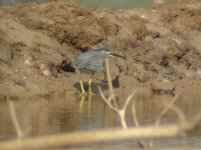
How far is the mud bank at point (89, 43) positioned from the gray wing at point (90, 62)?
48cm

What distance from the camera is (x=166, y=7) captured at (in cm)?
2153

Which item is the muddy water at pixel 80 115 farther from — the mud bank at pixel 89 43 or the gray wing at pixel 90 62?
the mud bank at pixel 89 43

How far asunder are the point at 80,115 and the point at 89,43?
6.86 metres

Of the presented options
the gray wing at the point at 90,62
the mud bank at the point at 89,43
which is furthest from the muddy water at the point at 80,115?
the mud bank at the point at 89,43

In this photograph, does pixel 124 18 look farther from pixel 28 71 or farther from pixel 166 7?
pixel 28 71

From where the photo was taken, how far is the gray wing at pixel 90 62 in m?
13.7

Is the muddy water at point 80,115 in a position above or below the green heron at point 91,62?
below

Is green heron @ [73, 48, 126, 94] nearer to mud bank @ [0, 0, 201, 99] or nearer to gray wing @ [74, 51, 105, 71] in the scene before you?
gray wing @ [74, 51, 105, 71]

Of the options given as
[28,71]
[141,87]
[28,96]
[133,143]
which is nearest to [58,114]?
[28,96]

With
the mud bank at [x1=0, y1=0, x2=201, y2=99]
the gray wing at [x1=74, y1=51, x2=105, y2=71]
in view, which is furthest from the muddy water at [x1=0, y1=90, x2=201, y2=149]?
the mud bank at [x1=0, y1=0, x2=201, y2=99]

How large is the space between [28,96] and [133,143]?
5.20 m

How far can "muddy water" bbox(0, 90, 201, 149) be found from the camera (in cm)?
769

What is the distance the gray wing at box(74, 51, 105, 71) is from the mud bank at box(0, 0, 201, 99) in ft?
1.58

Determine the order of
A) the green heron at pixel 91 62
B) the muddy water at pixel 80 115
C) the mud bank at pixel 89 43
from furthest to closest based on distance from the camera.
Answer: the green heron at pixel 91 62 → the mud bank at pixel 89 43 → the muddy water at pixel 80 115
